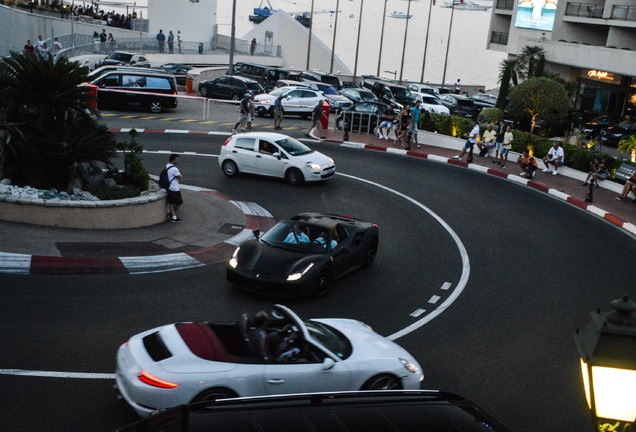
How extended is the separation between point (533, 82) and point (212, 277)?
2717 cm

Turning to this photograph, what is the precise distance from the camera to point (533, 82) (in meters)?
35.8

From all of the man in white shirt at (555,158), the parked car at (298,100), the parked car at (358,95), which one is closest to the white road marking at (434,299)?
the man in white shirt at (555,158)

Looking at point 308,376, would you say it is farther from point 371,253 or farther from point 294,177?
point 294,177

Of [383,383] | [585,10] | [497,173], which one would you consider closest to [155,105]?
[497,173]

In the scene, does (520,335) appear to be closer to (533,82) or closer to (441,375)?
(441,375)

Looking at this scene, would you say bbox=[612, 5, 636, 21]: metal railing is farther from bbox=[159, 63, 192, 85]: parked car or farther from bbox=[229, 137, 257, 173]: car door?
bbox=[229, 137, 257, 173]: car door

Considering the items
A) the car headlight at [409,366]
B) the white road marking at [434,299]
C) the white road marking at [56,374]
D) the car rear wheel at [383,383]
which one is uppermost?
the car headlight at [409,366]

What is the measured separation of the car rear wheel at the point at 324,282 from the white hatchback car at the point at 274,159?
338 inches

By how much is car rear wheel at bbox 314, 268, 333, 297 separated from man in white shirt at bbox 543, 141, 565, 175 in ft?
51.9

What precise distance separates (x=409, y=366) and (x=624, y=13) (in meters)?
45.9

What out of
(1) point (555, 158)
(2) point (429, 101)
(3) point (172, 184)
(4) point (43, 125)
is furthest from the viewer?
(2) point (429, 101)

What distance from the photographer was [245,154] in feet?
70.9

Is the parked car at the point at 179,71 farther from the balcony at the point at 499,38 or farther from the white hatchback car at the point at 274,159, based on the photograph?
the balcony at the point at 499,38

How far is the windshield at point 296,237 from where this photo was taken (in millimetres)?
13070
